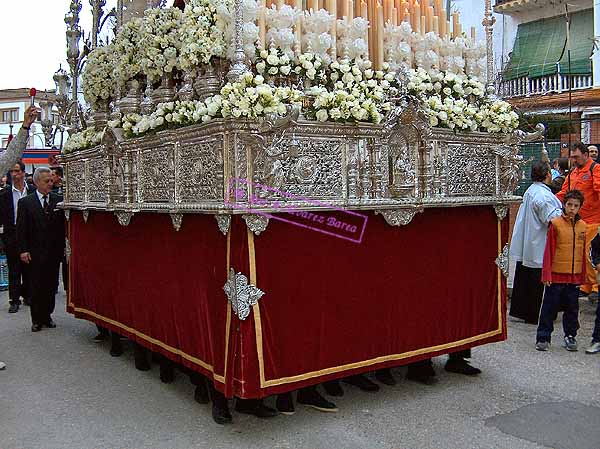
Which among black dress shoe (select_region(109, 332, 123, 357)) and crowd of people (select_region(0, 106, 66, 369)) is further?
crowd of people (select_region(0, 106, 66, 369))

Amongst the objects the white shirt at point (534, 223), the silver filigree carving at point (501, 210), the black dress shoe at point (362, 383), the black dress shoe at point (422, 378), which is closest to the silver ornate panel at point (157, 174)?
the black dress shoe at point (362, 383)

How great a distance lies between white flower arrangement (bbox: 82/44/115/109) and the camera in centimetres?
667

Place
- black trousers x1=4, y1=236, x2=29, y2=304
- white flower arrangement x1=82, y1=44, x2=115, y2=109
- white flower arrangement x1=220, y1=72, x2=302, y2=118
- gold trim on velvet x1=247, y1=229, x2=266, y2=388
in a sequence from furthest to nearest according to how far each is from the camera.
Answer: black trousers x1=4, y1=236, x2=29, y2=304 < white flower arrangement x1=82, y1=44, x2=115, y2=109 < gold trim on velvet x1=247, y1=229, x2=266, y2=388 < white flower arrangement x1=220, y1=72, x2=302, y2=118

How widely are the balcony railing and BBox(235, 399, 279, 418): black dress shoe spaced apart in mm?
14717

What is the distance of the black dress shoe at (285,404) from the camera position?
4656mm

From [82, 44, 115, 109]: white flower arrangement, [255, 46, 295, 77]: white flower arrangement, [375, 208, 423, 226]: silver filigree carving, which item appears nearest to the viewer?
[255, 46, 295, 77]: white flower arrangement

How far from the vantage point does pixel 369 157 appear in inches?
186

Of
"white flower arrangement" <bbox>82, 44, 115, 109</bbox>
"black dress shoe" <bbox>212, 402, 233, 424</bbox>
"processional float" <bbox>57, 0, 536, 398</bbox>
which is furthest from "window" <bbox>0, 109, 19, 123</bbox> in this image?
"black dress shoe" <bbox>212, 402, 233, 424</bbox>

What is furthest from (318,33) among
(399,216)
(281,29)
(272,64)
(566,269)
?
(566,269)

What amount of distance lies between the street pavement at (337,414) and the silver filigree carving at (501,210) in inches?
56.1

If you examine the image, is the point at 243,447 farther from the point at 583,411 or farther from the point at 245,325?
the point at 583,411

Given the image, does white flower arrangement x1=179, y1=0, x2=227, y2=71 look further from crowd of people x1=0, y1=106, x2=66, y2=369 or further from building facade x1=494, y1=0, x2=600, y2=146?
building facade x1=494, y1=0, x2=600, y2=146

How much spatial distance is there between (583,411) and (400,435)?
59.7 inches

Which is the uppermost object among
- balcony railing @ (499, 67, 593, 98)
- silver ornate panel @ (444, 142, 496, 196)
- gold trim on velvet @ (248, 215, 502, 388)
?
balcony railing @ (499, 67, 593, 98)
